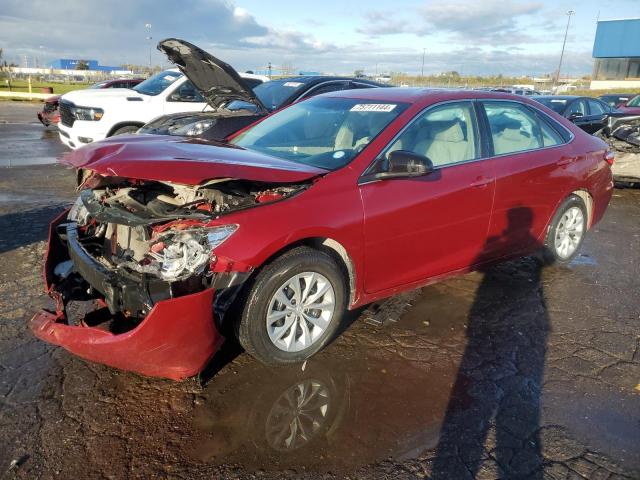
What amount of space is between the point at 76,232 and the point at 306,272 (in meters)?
1.62

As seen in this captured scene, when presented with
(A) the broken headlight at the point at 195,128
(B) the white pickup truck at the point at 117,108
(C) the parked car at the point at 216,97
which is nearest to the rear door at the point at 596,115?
(C) the parked car at the point at 216,97

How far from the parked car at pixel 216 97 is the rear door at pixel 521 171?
161 inches

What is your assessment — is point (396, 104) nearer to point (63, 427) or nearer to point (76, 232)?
point (76, 232)

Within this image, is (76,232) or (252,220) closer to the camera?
(252,220)

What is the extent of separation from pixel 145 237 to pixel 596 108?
12.7 m

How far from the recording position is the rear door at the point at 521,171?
4465 millimetres

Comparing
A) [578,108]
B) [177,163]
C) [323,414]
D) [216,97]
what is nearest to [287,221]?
[177,163]

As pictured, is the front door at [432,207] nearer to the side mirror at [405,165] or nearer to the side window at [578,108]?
the side mirror at [405,165]

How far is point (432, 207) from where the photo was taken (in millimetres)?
3912

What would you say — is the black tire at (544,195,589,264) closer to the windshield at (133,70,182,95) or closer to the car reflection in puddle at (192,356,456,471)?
the car reflection in puddle at (192,356,456,471)

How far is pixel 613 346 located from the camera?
3934 mm

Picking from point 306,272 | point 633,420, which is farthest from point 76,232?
point 633,420

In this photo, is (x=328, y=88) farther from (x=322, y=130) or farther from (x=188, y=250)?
(x=188, y=250)

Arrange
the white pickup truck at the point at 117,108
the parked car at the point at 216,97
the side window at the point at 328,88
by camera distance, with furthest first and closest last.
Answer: the white pickup truck at the point at 117,108 < the side window at the point at 328,88 < the parked car at the point at 216,97
